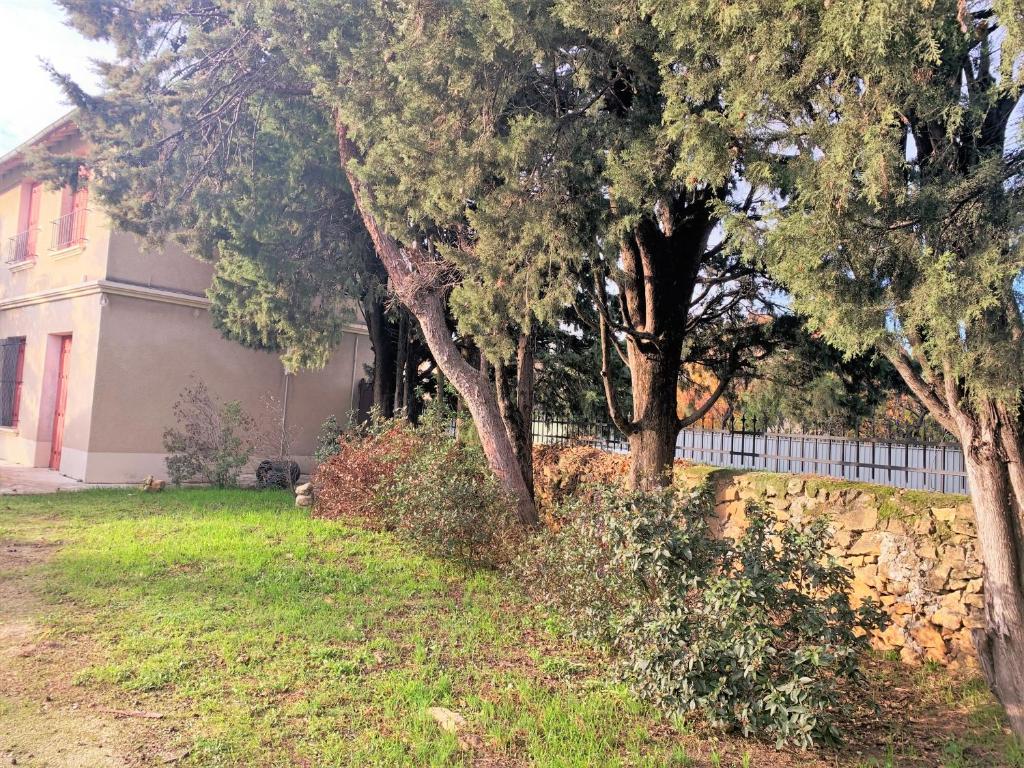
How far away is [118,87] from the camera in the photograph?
8641 mm

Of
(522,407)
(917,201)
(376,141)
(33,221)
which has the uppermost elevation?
(33,221)

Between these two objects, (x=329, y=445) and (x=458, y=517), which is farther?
(x=329, y=445)

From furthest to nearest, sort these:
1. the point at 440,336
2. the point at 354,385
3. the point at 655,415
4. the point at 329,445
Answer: the point at 354,385 → the point at 329,445 → the point at 440,336 → the point at 655,415

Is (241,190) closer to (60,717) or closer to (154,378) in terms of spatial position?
(154,378)

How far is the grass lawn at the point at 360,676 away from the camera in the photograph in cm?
348

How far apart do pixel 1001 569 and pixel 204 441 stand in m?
12.2

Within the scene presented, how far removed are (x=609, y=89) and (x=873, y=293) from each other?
3.15 metres

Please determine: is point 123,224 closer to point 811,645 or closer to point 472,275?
point 472,275

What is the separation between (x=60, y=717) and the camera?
365cm

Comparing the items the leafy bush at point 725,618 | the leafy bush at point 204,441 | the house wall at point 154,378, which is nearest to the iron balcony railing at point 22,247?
the house wall at point 154,378

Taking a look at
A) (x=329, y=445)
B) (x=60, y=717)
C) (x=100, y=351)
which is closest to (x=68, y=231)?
(x=100, y=351)

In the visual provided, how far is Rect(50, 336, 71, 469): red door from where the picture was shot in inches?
531

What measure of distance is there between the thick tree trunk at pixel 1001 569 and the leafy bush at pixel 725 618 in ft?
2.34

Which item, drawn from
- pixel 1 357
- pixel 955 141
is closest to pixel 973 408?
pixel 955 141
